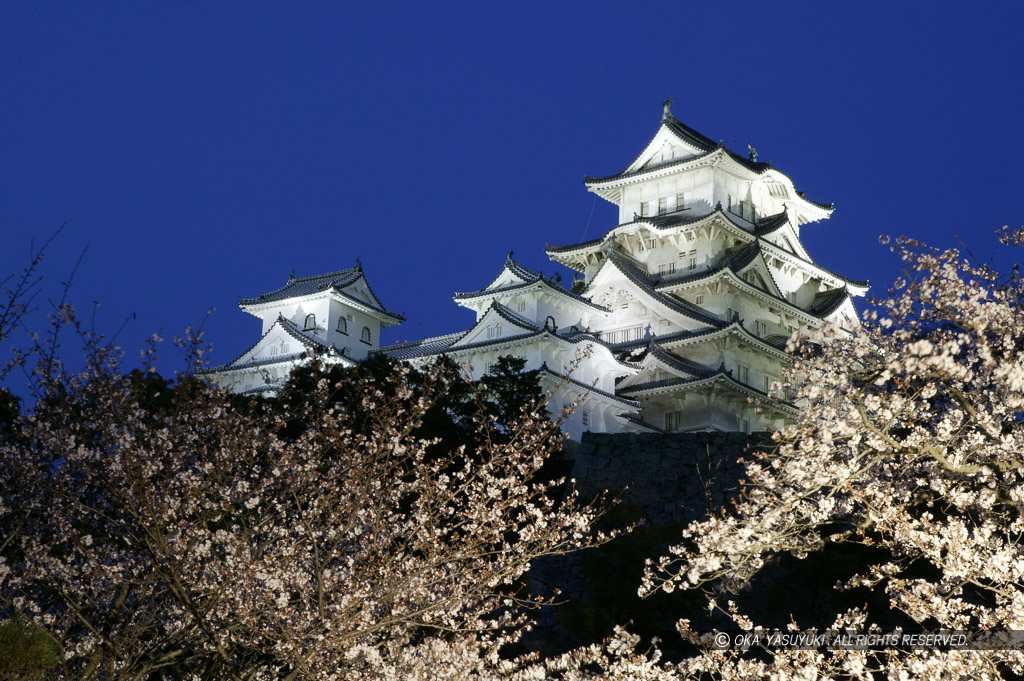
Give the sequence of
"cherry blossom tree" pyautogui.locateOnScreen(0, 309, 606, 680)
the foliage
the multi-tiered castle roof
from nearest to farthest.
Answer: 1. the foliage
2. "cherry blossom tree" pyautogui.locateOnScreen(0, 309, 606, 680)
3. the multi-tiered castle roof

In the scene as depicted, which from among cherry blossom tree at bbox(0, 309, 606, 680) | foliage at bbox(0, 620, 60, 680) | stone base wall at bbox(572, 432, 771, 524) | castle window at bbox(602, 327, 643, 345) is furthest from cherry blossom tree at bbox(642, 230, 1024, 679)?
castle window at bbox(602, 327, 643, 345)

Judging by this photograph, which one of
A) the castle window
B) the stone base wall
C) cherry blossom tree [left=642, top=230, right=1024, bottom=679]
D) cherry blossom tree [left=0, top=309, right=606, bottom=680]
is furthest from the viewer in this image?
the castle window

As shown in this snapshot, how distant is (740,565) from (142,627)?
5788mm

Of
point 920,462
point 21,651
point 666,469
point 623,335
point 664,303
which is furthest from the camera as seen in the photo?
point 623,335

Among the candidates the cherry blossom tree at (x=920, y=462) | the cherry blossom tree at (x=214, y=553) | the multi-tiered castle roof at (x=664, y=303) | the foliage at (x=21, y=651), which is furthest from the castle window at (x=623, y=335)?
the foliage at (x=21, y=651)

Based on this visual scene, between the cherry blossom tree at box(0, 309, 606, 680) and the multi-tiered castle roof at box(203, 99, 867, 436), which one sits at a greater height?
the multi-tiered castle roof at box(203, 99, 867, 436)

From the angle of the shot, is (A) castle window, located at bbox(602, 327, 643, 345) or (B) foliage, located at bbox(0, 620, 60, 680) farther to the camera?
(A) castle window, located at bbox(602, 327, 643, 345)

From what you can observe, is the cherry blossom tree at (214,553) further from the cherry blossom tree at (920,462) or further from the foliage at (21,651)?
the cherry blossom tree at (920,462)

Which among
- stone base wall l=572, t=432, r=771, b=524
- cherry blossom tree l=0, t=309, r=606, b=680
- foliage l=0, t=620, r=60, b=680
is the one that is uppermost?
stone base wall l=572, t=432, r=771, b=524

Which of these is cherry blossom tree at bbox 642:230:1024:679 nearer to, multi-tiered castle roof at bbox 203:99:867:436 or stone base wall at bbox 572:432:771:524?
stone base wall at bbox 572:432:771:524

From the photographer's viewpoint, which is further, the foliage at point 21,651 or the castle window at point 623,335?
the castle window at point 623,335


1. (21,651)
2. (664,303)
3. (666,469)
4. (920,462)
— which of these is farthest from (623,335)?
(21,651)

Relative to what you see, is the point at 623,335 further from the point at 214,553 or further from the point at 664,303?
the point at 214,553

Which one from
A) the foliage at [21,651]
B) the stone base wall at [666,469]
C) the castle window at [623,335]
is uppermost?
the castle window at [623,335]
